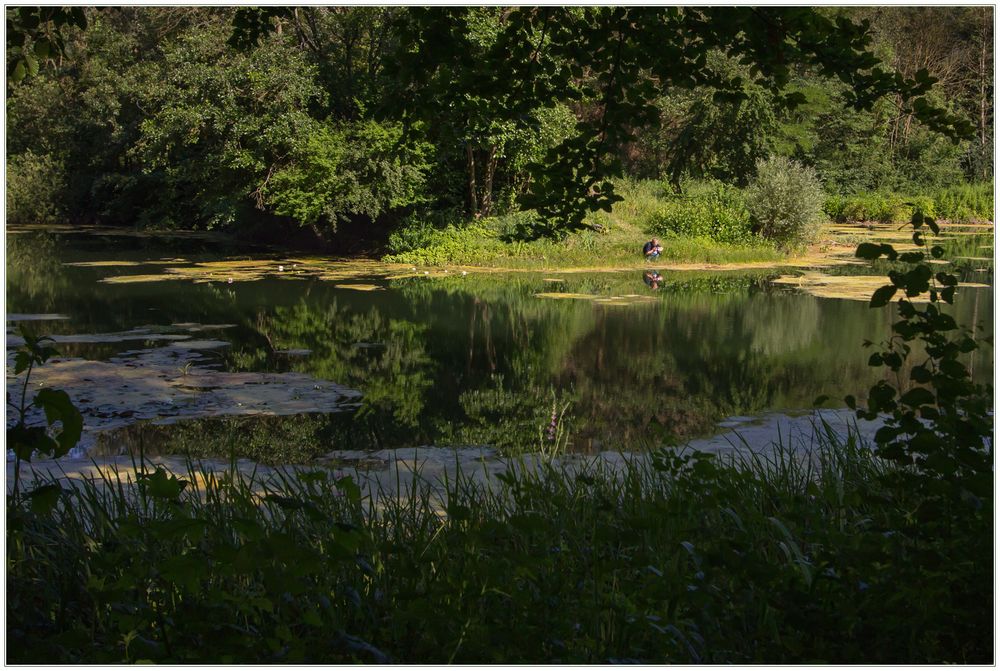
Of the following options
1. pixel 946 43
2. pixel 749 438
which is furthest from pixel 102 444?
pixel 946 43

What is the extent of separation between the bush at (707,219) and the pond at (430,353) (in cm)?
232

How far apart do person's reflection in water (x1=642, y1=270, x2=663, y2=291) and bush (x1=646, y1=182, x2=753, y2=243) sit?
2775 mm

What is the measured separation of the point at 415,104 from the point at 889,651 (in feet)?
9.34

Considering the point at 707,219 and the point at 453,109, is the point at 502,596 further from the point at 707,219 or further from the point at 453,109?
the point at 707,219

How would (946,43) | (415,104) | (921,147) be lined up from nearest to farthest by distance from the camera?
(415,104)
(921,147)
(946,43)

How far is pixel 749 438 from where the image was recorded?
23.6 feet

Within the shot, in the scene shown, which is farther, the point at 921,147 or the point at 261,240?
the point at 921,147

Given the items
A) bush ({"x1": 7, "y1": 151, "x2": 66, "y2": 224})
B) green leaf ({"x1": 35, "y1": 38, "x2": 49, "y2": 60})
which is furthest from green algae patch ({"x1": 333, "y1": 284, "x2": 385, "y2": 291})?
bush ({"x1": 7, "y1": 151, "x2": 66, "y2": 224})

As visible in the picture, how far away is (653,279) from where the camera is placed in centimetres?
1728

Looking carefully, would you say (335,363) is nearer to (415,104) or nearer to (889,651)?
(415,104)

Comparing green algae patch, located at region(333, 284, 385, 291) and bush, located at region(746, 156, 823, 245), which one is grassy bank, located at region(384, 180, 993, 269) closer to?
bush, located at region(746, 156, 823, 245)

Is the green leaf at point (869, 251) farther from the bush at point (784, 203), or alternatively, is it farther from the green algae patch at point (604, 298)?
the bush at point (784, 203)

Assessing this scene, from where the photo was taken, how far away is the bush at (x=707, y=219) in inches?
805

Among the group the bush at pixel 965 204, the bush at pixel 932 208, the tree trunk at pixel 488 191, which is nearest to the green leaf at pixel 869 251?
the tree trunk at pixel 488 191
